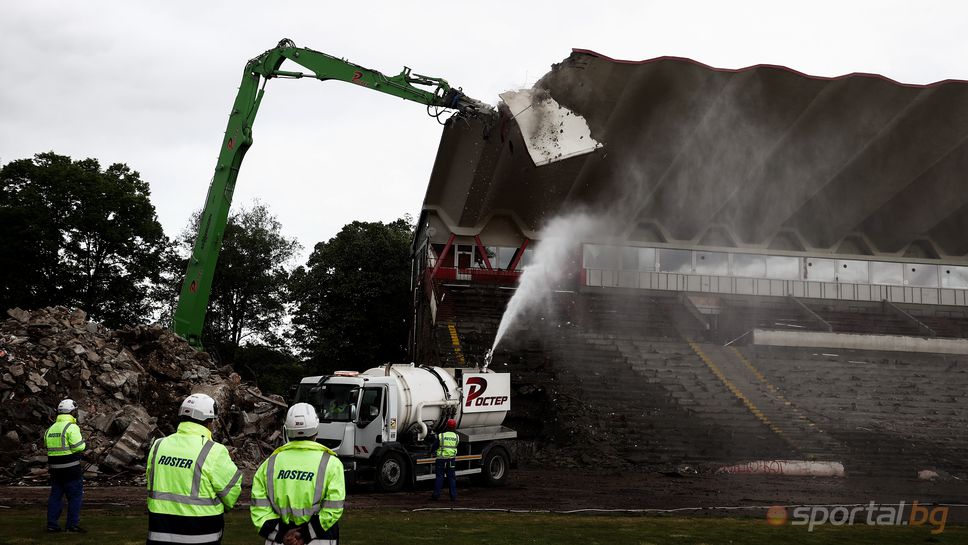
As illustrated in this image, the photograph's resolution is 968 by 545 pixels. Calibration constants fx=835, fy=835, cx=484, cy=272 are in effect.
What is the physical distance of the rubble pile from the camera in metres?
19.2

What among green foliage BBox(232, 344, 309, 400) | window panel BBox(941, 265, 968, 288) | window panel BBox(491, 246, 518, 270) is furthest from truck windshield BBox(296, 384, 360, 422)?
window panel BBox(941, 265, 968, 288)

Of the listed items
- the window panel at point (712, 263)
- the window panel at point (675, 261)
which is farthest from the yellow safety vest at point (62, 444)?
the window panel at point (712, 263)

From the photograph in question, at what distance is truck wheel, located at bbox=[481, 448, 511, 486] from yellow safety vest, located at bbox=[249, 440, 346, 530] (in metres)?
14.8

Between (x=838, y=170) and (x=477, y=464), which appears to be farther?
(x=838, y=170)

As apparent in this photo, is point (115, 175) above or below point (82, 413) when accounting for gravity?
above

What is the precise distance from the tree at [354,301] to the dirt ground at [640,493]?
23242mm

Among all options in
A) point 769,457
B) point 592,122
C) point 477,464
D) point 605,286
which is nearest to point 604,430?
point 769,457

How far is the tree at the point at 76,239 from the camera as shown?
136ft

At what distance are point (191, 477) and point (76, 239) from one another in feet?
138

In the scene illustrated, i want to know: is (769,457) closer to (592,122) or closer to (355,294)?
(592,122)

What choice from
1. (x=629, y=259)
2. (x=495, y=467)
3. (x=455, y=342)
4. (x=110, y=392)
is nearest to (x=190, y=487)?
(x=495, y=467)

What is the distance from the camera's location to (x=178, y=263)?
4703 cm

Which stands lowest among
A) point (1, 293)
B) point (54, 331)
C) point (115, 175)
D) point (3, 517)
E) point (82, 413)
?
point (3, 517)

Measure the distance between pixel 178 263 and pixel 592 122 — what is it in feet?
82.4
